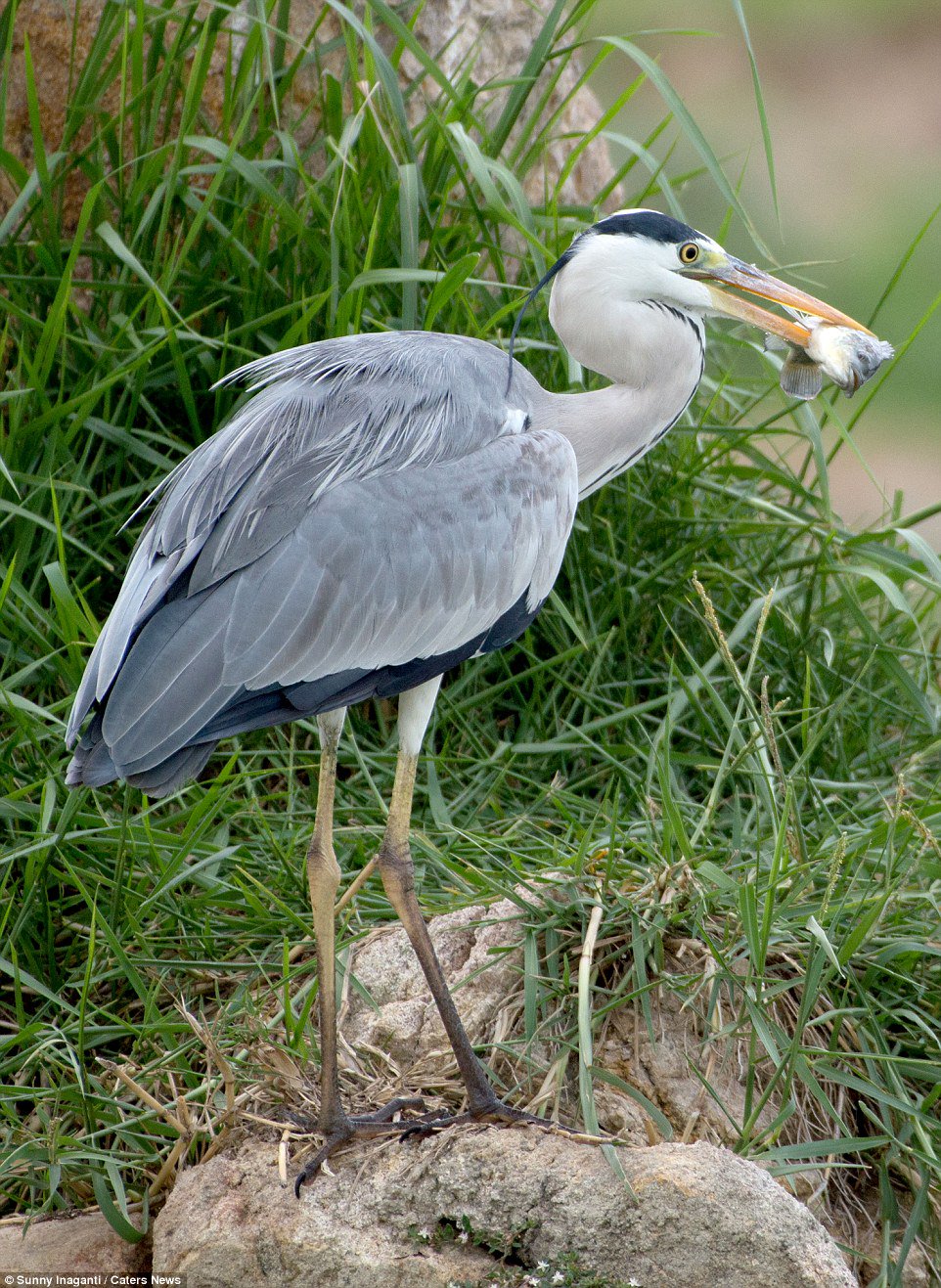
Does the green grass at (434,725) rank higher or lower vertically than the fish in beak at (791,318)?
lower

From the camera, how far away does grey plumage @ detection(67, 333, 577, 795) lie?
6.98 feet

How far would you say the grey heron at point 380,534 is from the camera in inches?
84.1

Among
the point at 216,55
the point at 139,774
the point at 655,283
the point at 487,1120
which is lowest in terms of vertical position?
the point at 487,1120

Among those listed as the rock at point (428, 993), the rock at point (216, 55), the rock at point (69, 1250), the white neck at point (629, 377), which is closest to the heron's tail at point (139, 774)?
the rock at point (428, 993)

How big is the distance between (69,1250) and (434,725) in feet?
4.06

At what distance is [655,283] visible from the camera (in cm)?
254

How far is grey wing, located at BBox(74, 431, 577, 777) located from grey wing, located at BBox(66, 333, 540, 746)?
0.03 metres

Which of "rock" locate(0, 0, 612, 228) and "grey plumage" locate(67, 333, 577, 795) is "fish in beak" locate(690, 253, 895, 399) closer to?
"grey plumage" locate(67, 333, 577, 795)

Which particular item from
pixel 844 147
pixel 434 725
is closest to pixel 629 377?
pixel 434 725

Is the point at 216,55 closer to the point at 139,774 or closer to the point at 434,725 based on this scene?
the point at 434,725

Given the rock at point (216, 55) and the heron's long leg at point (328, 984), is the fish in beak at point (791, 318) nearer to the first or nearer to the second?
the rock at point (216, 55)

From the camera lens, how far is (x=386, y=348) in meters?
2.46

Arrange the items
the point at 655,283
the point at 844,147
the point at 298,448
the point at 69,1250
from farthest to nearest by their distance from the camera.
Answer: the point at 844,147
the point at 655,283
the point at 298,448
the point at 69,1250

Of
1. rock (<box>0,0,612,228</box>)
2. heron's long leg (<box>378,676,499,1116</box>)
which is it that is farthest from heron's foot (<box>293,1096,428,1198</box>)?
rock (<box>0,0,612,228</box>)
